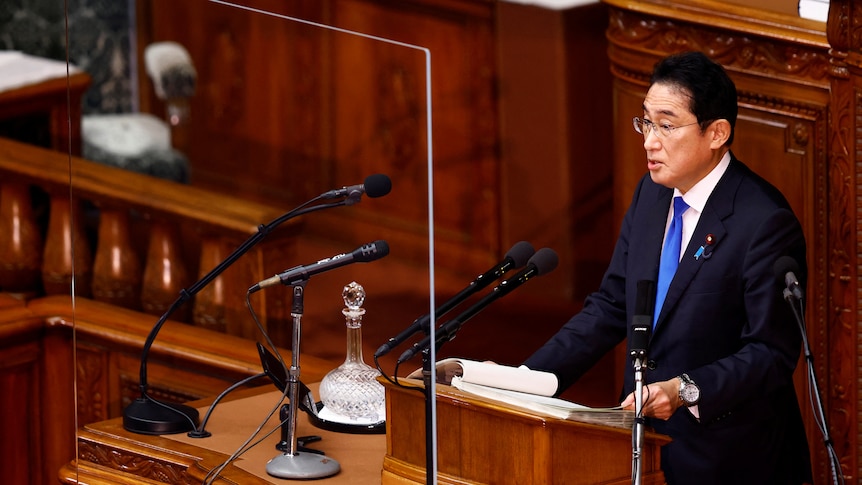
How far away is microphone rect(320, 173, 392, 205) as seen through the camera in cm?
225

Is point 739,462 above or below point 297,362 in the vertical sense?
below

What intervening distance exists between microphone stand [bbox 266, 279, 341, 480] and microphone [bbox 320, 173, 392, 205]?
24cm

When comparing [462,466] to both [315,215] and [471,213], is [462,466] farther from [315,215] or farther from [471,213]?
[471,213]

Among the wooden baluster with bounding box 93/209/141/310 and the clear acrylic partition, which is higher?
the clear acrylic partition

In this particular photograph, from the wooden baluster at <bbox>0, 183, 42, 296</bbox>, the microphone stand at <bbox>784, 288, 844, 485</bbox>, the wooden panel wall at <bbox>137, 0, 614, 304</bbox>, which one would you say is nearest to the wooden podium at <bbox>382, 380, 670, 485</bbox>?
the microphone stand at <bbox>784, 288, 844, 485</bbox>

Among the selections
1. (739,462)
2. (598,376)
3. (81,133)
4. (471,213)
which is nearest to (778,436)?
(739,462)

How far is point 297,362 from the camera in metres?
2.38

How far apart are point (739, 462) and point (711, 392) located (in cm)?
21

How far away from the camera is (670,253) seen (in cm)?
267

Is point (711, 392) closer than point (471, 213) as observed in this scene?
Yes

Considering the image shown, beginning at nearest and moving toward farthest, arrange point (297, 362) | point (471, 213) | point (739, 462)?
point (297, 362), point (739, 462), point (471, 213)

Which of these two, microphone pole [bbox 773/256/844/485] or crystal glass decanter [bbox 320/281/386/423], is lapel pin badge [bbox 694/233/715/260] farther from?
crystal glass decanter [bbox 320/281/386/423]

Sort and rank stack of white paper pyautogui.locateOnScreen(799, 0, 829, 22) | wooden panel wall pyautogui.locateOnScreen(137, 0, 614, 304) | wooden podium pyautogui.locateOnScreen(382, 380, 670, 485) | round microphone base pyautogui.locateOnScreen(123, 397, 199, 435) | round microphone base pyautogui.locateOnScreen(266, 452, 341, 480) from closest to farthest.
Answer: wooden podium pyautogui.locateOnScreen(382, 380, 670, 485)
round microphone base pyautogui.locateOnScreen(266, 452, 341, 480)
round microphone base pyautogui.locateOnScreen(123, 397, 199, 435)
stack of white paper pyautogui.locateOnScreen(799, 0, 829, 22)
wooden panel wall pyautogui.locateOnScreen(137, 0, 614, 304)

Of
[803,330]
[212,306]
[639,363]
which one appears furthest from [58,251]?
[803,330]
